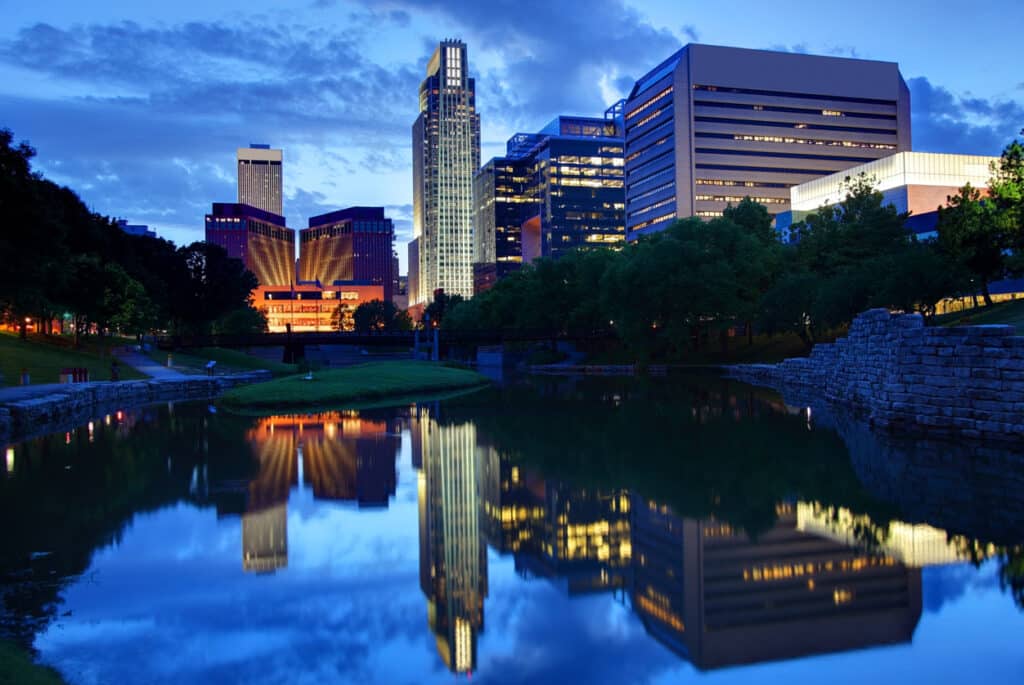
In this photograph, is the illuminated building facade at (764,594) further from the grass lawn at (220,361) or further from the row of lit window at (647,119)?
the row of lit window at (647,119)

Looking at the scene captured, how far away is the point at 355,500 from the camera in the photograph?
49.4ft

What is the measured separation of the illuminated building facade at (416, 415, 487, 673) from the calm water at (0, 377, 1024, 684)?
0.05 meters

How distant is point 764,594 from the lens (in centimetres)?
889

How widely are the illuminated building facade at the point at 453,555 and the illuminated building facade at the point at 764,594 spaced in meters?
1.95

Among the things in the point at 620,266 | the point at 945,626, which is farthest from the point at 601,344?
the point at 945,626

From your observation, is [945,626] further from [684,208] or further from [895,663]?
[684,208]

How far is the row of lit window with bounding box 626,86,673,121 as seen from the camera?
557ft

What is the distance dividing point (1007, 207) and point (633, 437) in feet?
98.3

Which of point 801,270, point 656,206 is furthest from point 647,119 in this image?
point 801,270

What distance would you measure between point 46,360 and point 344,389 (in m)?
28.9

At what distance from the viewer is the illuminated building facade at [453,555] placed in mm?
8016

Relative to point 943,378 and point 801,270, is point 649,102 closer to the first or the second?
point 801,270

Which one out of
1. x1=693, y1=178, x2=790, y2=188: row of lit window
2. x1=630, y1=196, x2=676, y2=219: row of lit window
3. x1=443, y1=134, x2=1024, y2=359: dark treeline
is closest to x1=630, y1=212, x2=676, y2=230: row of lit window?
x1=630, y1=196, x2=676, y2=219: row of lit window

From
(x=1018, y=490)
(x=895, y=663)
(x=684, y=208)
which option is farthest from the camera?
(x=684, y=208)
